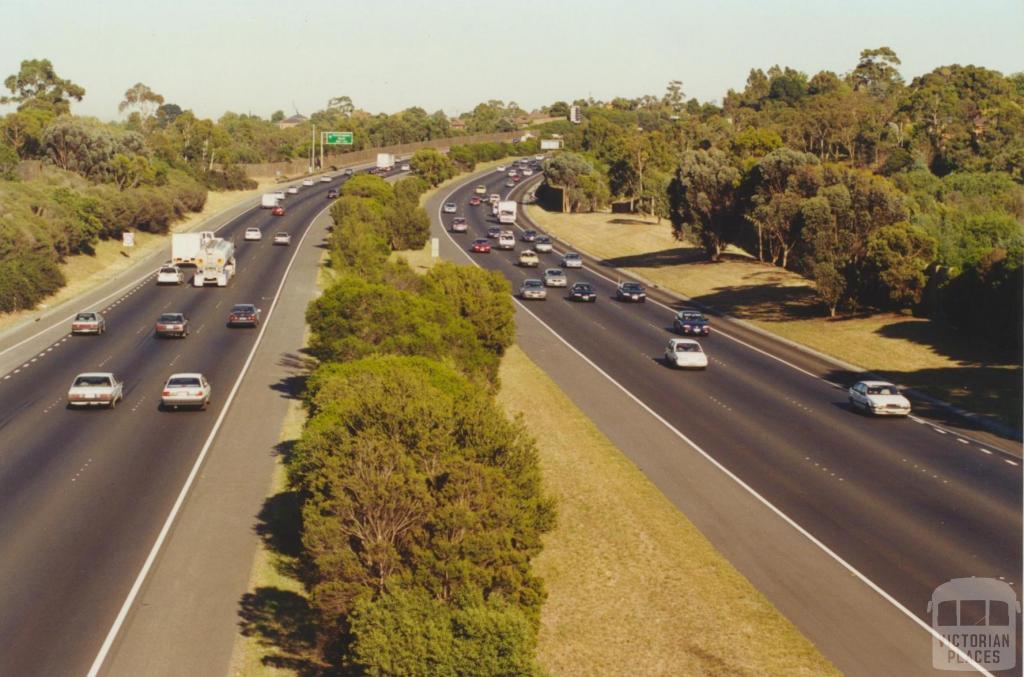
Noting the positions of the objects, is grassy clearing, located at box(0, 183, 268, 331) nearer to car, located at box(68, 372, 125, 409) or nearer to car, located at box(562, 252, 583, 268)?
car, located at box(68, 372, 125, 409)

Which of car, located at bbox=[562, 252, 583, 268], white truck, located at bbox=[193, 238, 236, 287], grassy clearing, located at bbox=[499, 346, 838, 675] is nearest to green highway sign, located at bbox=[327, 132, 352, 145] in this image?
car, located at bbox=[562, 252, 583, 268]

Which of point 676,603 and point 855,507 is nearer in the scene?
point 676,603

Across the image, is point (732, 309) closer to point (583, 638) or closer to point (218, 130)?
point (583, 638)

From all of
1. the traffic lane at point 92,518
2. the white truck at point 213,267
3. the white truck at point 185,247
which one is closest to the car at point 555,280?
the white truck at point 213,267

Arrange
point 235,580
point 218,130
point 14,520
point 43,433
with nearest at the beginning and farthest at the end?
point 235,580 → point 14,520 → point 43,433 → point 218,130

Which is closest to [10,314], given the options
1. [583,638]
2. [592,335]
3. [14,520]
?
[592,335]
